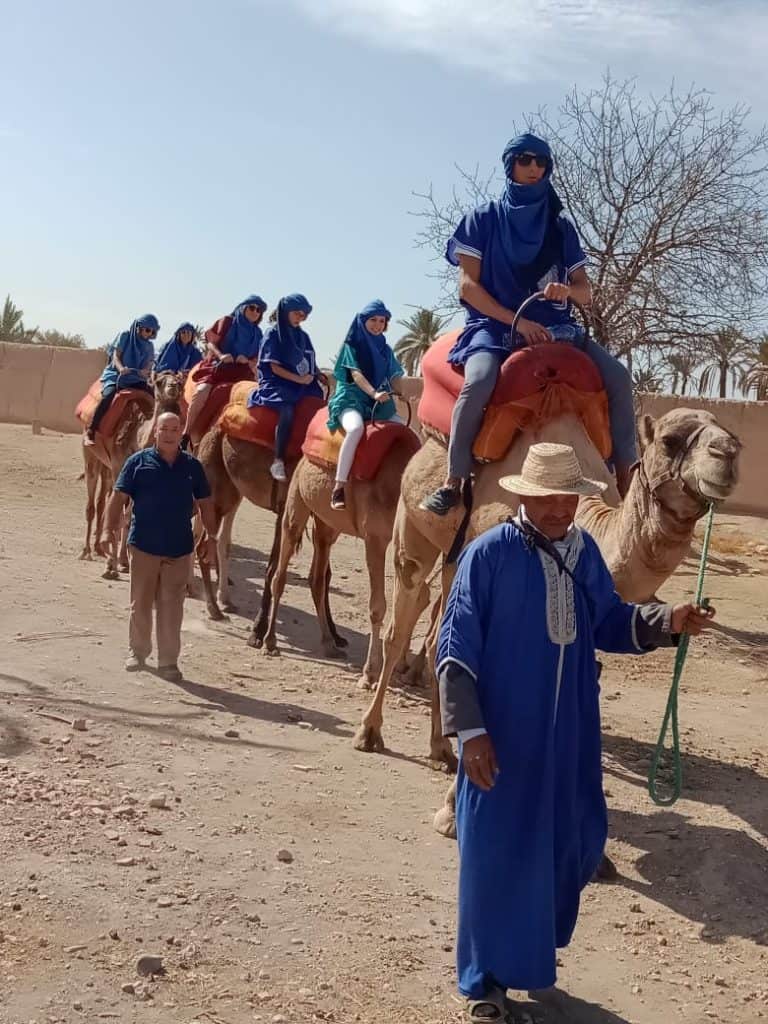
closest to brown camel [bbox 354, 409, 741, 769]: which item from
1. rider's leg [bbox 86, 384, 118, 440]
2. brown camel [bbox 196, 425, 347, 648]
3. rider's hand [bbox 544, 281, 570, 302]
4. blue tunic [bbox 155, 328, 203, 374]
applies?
rider's hand [bbox 544, 281, 570, 302]

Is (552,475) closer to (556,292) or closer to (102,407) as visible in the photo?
(556,292)

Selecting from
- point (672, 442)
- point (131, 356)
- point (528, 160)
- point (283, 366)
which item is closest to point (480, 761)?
point (672, 442)

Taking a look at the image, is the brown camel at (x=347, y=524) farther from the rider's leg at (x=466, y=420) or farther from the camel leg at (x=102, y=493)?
the camel leg at (x=102, y=493)

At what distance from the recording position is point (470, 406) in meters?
6.84

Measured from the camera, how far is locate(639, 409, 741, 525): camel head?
5.86 meters

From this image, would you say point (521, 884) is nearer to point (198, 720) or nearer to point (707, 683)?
point (198, 720)

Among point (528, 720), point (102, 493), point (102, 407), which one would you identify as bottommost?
point (102, 493)

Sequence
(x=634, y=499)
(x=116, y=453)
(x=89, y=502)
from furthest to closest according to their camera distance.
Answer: (x=89, y=502), (x=116, y=453), (x=634, y=499)

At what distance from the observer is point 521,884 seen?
4285mm

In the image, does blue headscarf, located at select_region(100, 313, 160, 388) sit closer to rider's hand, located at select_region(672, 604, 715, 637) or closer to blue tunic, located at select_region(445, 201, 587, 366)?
blue tunic, located at select_region(445, 201, 587, 366)

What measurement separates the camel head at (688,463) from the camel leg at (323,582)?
4992 millimetres

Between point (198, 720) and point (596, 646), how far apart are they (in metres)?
3.83

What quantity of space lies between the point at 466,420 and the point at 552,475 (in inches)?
97.4

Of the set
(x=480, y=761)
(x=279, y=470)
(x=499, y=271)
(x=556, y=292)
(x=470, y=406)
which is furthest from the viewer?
(x=279, y=470)
